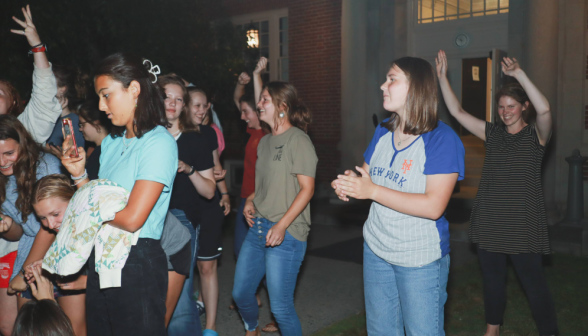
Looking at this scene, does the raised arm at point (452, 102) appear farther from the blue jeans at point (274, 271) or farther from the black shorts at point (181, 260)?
the black shorts at point (181, 260)

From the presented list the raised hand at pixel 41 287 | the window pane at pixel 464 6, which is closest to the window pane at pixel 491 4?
the window pane at pixel 464 6

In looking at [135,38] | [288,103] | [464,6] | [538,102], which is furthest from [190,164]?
[464,6]

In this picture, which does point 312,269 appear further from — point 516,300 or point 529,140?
point 529,140

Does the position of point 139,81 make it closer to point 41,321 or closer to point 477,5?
point 41,321

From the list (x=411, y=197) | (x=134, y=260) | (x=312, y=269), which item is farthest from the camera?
(x=312, y=269)

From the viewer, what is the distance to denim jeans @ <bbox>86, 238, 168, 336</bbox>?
2.31 metres

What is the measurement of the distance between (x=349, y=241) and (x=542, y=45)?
4672mm

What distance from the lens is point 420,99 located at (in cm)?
260

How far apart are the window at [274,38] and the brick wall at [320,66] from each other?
22.1 inches

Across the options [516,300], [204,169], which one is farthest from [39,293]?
[516,300]

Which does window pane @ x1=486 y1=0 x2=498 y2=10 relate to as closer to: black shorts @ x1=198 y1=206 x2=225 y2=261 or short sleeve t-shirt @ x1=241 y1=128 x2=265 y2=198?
short sleeve t-shirt @ x1=241 y1=128 x2=265 y2=198

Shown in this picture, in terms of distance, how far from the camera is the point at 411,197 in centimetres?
247

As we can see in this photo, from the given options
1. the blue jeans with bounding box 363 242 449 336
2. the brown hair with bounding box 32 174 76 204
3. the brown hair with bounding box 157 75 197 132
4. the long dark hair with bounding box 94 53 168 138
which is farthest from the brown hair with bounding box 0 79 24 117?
the blue jeans with bounding box 363 242 449 336

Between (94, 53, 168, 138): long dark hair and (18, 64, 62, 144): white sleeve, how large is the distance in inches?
59.8
